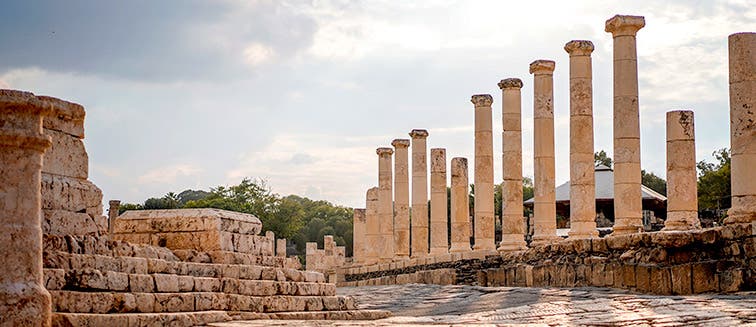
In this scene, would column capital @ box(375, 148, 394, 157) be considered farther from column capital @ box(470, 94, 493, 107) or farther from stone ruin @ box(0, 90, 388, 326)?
stone ruin @ box(0, 90, 388, 326)

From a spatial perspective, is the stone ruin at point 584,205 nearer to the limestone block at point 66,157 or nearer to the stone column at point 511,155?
the stone column at point 511,155

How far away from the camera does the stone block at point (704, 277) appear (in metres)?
16.9

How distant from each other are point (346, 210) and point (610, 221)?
140 ft

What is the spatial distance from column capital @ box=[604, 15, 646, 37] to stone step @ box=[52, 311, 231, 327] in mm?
11967

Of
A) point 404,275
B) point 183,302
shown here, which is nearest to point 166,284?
point 183,302

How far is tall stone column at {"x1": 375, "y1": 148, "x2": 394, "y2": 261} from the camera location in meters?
41.0

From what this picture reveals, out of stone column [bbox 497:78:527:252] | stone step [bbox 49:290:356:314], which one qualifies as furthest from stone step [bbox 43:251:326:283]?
stone column [bbox 497:78:527:252]

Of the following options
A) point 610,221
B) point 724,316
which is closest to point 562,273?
point 724,316

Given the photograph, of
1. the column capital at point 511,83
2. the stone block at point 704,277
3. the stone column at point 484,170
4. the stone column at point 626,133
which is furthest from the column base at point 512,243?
the stone block at point 704,277

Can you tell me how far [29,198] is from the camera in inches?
372

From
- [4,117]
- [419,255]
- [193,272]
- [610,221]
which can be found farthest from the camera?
[610,221]

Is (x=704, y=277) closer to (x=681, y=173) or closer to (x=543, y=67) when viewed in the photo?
(x=681, y=173)

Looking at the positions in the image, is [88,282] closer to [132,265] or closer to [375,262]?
[132,265]

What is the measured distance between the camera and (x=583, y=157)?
80.3 ft
